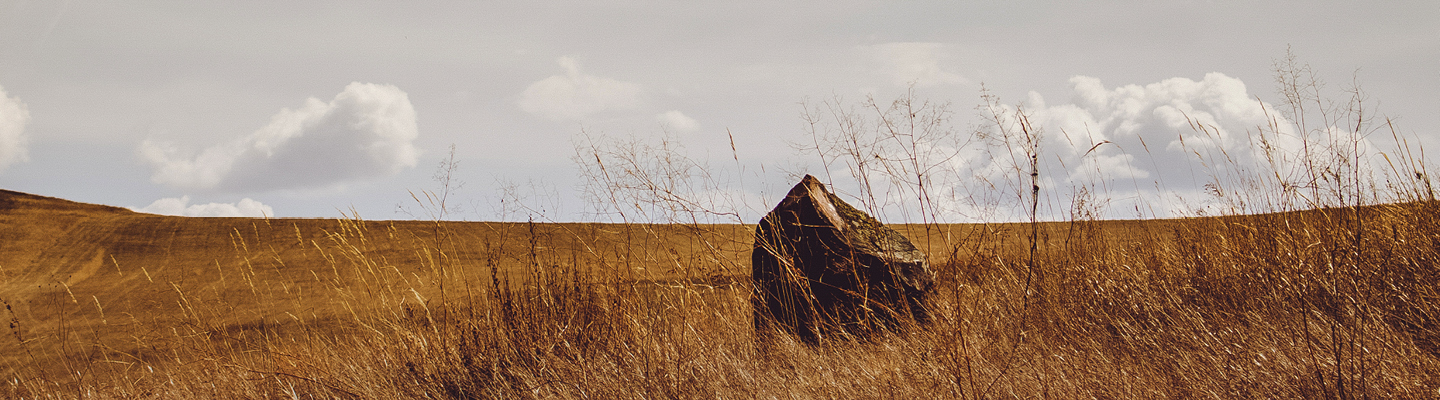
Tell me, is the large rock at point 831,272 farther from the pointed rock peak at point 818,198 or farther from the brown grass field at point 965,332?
the brown grass field at point 965,332

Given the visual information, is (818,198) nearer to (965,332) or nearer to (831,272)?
(831,272)

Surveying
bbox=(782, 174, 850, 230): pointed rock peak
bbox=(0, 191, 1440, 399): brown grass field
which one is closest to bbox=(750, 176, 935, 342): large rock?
bbox=(782, 174, 850, 230): pointed rock peak

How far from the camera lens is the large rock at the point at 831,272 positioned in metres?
2.99

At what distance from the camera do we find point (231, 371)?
3.24 meters

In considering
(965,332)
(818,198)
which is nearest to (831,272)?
(818,198)

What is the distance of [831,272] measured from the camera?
3.08m

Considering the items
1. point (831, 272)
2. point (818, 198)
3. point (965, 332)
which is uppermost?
point (818, 198)

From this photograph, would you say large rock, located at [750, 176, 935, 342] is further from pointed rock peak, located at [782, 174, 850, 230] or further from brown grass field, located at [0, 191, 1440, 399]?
Answer: brown grass field, located at [0, 191, 1440, 399]

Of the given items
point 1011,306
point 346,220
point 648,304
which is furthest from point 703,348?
point 346,220

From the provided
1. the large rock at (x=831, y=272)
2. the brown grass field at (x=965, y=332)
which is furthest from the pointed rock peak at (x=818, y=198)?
the brown grass field at (x=965, y=332)

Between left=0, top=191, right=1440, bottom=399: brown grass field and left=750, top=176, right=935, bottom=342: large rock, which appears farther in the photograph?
left=750, top=176, right=935, bottom=342: large rock

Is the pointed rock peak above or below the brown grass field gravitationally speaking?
above

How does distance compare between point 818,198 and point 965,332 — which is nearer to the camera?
point 965,332

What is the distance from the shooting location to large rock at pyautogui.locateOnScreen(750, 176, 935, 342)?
299cm
